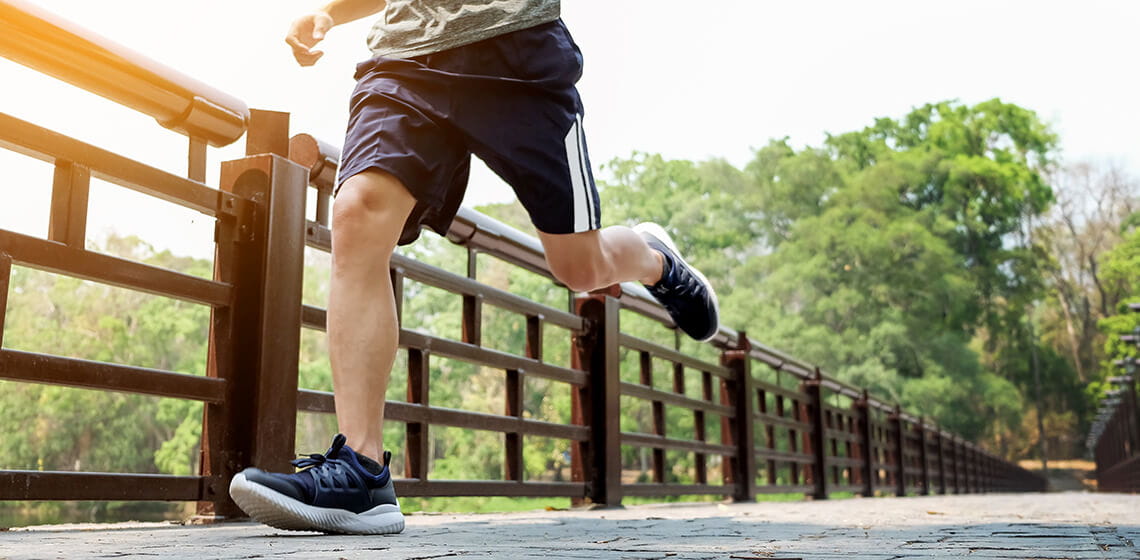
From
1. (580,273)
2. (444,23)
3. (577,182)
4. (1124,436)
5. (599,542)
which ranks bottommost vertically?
(599,542)

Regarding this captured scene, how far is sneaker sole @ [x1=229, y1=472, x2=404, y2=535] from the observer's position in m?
1.75

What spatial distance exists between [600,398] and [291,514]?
2.55 m

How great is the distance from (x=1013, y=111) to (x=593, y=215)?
132 feet

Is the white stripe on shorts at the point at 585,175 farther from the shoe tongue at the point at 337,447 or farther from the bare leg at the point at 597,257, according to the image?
the shoe tongue at the point at 337,447

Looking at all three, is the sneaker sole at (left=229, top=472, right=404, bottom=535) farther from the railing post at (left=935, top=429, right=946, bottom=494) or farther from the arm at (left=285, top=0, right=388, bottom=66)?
the railing post at (left=935, top=429, right=946, bottom=494)

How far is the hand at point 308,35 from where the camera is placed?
Result: 221 cm

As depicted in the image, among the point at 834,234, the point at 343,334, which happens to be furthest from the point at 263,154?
the point at 834,234

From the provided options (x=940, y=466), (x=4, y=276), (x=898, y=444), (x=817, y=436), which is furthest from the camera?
(x=940, y=466)

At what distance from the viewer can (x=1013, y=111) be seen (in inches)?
1516

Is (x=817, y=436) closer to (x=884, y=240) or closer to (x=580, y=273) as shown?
(x=580, y=273)

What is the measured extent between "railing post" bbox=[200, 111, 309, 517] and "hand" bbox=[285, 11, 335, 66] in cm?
41

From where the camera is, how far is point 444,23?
2.06 m

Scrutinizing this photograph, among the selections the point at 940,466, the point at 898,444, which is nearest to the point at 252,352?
the point at 898,444

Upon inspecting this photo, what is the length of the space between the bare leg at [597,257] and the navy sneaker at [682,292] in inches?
7.1
